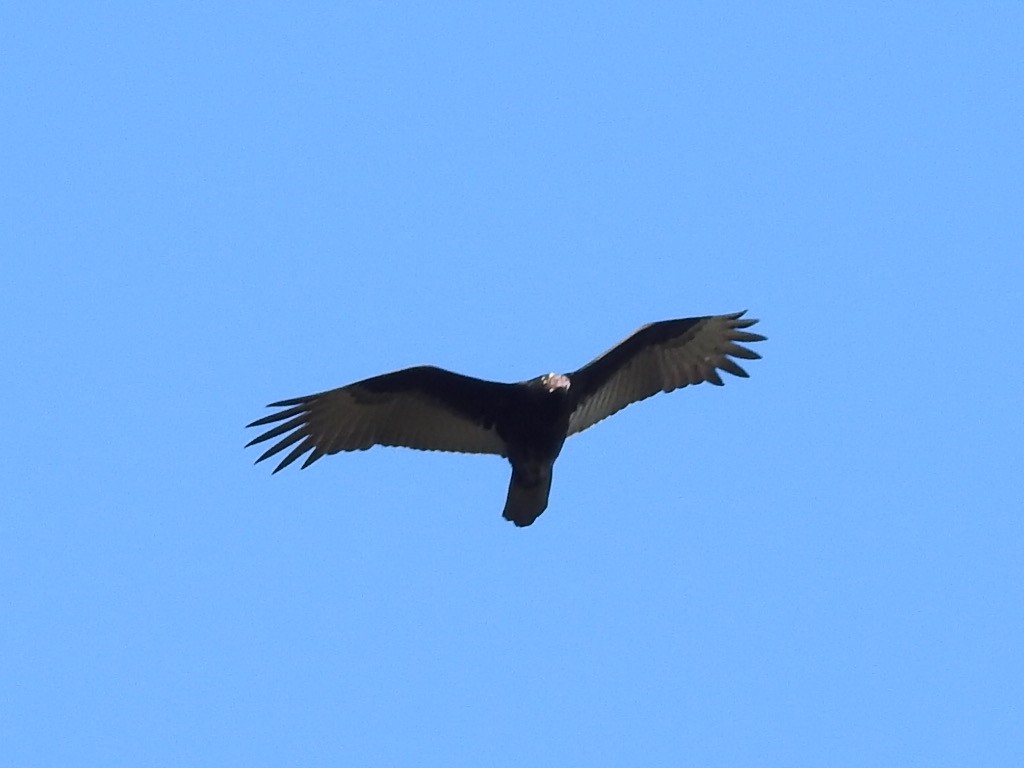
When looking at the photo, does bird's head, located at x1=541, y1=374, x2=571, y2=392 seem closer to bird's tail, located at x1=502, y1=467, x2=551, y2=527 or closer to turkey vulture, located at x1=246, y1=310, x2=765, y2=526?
turkey vulture, located at x1=246, y1=310, x2=765, y2=526

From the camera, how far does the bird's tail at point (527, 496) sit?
14.9 meters

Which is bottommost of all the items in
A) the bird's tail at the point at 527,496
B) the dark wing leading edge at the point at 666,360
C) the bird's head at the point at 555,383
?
the bird's tail at the point at 527,496

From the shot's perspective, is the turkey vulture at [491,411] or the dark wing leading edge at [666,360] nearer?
the turkey vulture at [491,411]

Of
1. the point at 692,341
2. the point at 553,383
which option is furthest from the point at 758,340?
the point at 553,383

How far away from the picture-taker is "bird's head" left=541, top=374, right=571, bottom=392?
48.1ft

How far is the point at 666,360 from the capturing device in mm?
15758

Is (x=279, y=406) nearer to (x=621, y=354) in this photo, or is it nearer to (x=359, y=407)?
(x=359, y=407)

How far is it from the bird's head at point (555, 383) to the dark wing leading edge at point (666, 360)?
26.7 inches

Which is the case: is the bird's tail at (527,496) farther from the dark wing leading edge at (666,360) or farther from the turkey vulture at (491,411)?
the dark wing leading edge at (666,360)

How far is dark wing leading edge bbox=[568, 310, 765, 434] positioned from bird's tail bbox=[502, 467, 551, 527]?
730mm

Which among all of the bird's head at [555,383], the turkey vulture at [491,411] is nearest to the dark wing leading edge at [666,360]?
the turkey vulture at [491,411]

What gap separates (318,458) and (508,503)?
1.59 meters

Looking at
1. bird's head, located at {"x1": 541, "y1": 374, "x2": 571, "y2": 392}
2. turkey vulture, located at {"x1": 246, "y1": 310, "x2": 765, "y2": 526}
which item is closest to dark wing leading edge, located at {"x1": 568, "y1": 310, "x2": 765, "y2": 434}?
turkey vulture, located at {"x1": 246, "y1": 310, "x2": 765, "y2": 526}

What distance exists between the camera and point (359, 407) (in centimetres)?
1512
